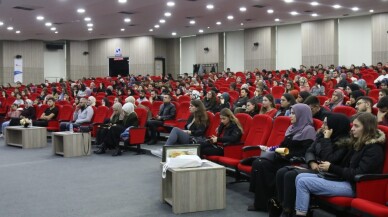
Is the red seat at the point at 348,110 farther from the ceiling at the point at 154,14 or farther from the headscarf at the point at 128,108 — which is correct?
the ceiling at the point at 154,14

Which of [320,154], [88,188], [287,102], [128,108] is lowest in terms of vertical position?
[88,188]

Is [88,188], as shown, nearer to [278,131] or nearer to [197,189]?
[197,189]

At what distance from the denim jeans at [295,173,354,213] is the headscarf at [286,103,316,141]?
0.92 m

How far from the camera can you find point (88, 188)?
605 cm

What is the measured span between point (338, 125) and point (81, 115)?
24.3 ft

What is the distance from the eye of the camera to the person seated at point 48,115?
37.4 ft

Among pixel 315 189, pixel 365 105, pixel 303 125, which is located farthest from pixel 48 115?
pixel 315 189

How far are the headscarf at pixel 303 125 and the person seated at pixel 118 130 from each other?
4723mm

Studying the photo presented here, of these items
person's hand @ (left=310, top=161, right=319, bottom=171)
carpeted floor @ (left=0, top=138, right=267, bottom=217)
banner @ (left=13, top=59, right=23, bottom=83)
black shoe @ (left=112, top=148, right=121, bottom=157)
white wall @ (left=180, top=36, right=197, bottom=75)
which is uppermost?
white wall @ (left=180, top=36, right=197, bottom=75)

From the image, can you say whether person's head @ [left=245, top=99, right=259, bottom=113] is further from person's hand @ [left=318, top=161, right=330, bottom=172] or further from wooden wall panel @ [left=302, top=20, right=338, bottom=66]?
wooden wall panel @ [left=302, top=20, right=338, bottom=66]

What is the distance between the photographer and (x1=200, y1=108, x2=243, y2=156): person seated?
244 inches

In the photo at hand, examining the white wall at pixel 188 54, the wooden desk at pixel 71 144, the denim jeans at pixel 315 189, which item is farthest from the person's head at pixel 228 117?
the white wall at pixel 188 54

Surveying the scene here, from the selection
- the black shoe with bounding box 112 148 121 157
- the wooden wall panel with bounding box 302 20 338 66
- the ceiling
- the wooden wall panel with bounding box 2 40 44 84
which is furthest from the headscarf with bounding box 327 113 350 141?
the wooden wall panel with bounding box 2 40 44 84

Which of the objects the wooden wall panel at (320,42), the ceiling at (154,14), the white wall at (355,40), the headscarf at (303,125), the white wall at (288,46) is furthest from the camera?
the white wall at (288,46)
